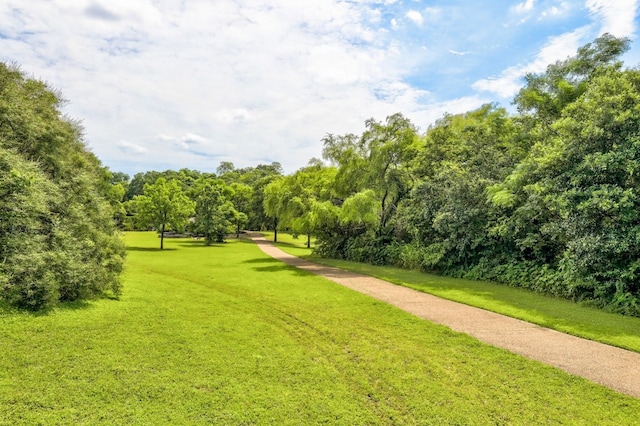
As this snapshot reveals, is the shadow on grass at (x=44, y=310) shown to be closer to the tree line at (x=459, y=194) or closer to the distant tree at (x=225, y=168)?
the tree line at (x=459, y=194)

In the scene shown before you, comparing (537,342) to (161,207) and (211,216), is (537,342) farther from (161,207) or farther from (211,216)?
(211,216)

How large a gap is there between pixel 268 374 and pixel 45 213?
301 inches

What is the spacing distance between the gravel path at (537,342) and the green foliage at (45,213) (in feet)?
28.5

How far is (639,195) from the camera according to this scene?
413 inches

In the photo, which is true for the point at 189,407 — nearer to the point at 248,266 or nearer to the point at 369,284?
the point at 369,284

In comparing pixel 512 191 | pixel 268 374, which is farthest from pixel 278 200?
pixel 268 374

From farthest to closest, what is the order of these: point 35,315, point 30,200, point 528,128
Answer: point 528,128, point 30,200, point 35,315

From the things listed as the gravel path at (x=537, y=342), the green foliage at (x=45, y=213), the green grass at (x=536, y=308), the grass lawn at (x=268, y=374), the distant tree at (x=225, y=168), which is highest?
the distant tree at (x=225, y=168)

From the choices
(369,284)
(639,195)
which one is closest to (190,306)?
(369,284)

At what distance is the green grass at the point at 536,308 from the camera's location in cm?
809

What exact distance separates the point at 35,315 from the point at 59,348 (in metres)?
2.04

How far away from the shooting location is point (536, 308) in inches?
412

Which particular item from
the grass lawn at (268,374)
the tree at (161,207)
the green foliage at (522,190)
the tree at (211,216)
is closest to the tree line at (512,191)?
the green foliage at (522,190)

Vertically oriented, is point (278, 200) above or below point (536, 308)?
above
